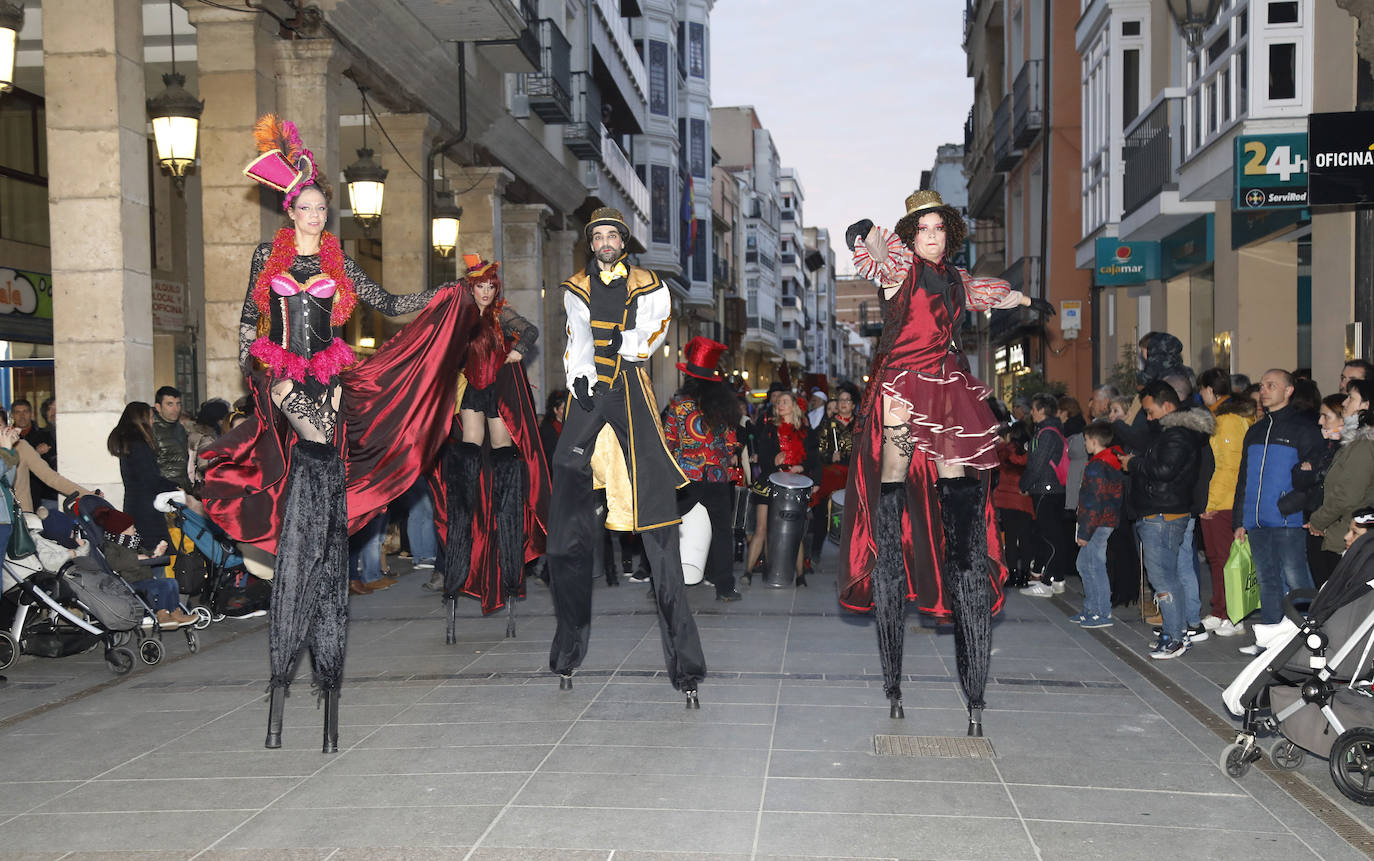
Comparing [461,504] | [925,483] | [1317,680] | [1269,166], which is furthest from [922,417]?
[1269,166]

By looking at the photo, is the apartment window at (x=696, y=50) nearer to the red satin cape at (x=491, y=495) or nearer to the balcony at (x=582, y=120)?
the balcony at (x=582, y=120)

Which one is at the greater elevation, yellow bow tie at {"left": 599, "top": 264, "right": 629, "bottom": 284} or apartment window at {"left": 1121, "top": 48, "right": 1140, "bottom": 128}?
apartment window at {"left": 1121, "top": 48, "right": 1140, "bottom": 128}

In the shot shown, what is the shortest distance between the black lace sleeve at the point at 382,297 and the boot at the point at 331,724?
1.77 metres

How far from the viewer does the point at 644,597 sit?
35.9 feet

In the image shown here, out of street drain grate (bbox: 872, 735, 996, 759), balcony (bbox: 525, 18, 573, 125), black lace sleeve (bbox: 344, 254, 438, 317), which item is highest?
balcony (bbox: 525, 18, 573, 125)

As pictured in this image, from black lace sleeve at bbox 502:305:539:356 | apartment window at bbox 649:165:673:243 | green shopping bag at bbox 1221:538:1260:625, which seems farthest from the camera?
apartment window at bbox 649:165:673:243

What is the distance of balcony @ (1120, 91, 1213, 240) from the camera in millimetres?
18047

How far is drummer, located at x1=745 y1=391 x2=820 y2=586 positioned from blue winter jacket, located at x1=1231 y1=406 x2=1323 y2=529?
4815 millimetres

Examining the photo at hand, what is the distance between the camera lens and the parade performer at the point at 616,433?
646cm

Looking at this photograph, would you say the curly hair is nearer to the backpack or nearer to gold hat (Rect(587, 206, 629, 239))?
gold hat (Rect(587, 206, 629, 239))

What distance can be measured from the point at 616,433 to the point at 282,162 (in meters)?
2.09

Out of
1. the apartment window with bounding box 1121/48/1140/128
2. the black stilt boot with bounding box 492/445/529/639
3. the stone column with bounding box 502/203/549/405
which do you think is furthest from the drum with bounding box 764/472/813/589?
the apartment window with bounding box 1121/48/1140/128

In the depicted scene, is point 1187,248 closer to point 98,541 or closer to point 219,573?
point 219,573

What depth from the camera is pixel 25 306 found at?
16812mm
